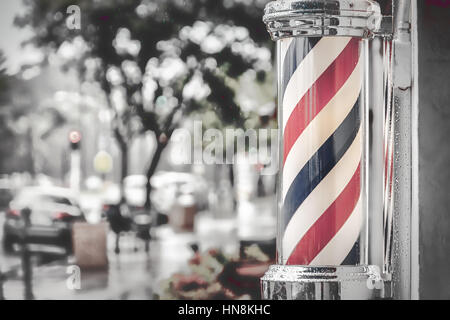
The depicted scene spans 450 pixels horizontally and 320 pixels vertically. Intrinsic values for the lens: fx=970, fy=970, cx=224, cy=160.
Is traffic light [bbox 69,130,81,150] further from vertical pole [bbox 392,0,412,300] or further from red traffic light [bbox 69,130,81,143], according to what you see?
vertical pole [bbox 392,0,412,300]

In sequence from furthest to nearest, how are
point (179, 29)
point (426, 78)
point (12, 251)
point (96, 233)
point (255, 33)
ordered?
point (12, 251) < point (96, 233) < point (179, 29) < point (255, 33) < point (426, 78)

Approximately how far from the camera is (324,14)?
2420 mm

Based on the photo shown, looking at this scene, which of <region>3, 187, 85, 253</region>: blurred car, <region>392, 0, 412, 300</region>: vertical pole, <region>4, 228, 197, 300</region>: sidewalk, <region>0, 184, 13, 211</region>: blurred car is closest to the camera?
<region>392, 0, 412, 300</region>: vertical pole

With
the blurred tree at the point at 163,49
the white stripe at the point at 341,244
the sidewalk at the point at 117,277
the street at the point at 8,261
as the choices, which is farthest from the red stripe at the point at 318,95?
the street at the point at 8,261

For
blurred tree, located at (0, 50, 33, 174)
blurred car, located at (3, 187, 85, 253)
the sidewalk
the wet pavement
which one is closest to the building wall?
the wet pavement

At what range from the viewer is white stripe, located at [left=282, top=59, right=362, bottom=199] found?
2.37m

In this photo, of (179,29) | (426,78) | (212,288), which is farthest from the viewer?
(179,29)

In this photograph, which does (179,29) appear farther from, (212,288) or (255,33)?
(212,288)

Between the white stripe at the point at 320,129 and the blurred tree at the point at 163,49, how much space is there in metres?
12.4

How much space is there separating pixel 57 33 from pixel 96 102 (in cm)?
368

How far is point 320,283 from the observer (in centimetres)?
239

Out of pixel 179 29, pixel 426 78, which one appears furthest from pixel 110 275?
pixel 426 78

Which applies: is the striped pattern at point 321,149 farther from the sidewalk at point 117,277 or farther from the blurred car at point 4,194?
the blurred car at point 4,194
